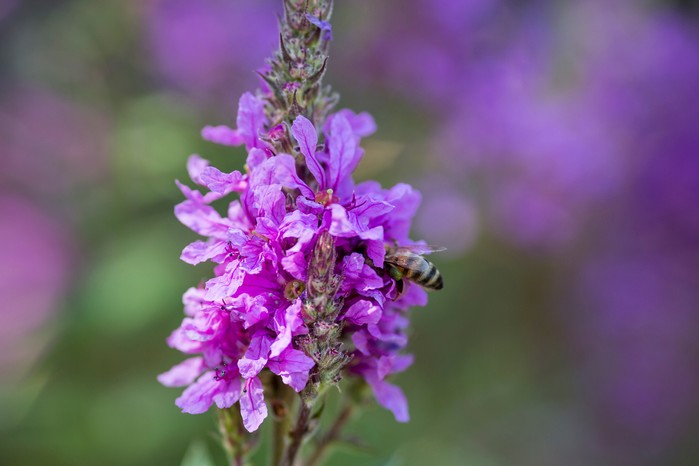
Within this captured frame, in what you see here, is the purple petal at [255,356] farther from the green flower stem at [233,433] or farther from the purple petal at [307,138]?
the purple petal at [307,138]

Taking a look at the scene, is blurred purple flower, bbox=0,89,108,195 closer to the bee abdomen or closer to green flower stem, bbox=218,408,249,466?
green flower stem, bbox=218,408,249,466

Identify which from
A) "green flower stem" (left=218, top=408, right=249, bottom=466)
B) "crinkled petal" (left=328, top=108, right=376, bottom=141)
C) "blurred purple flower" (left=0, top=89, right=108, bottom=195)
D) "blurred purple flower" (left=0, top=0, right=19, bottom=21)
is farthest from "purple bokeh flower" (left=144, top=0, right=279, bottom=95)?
"green flower stem" (left=218, top=408, right=249, bottom=466)

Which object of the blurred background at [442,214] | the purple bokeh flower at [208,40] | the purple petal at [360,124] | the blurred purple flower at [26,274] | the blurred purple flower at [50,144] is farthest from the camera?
the blurred purple flower at [50,144]

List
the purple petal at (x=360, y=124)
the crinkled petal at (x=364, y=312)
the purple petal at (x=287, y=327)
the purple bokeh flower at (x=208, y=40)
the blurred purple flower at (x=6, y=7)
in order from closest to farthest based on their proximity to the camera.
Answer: the purple petal at (x=287, y=327), the crinkled petal at (x=364, y=312), the purple petal at (x=360, y=124), the purple bokeh flower at (x=208, y=40), the blurred purple flower at (x=6, y=7)

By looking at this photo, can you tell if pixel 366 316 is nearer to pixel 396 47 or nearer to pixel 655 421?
pixel 396 47

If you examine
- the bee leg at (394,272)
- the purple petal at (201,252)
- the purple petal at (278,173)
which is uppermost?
the purple petal at (278,173)

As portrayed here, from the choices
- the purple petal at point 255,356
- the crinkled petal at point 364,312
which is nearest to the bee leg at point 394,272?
the crinkled petal at point 364,312

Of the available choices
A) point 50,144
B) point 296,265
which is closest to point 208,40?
point 50,144

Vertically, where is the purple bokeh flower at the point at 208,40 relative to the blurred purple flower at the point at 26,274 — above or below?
above
